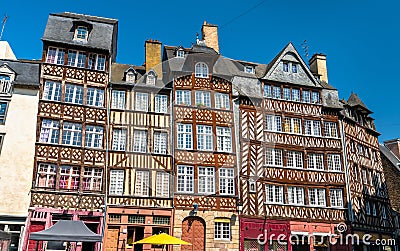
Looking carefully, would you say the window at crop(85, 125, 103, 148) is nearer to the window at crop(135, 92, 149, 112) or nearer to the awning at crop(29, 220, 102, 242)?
the window at crop(135, 92, 149, 112)

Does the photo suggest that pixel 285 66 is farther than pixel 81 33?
Yes

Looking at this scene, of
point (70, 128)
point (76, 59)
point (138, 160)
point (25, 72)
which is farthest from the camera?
point (76, 59)

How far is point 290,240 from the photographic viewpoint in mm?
19375

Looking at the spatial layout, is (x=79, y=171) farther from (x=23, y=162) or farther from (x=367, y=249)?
(x=367, y=249)

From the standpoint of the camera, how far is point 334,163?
844 inches

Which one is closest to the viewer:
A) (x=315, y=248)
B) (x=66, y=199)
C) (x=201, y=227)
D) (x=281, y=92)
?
(x=66, y=199)

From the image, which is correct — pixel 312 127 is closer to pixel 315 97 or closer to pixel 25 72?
pixel 315 97

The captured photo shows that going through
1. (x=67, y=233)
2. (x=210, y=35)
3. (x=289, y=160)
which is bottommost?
(x=67, y=233)

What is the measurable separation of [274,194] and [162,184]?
5.30 metres

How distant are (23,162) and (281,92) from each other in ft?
41.2

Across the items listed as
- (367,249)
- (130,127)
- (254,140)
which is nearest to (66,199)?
(130,127)

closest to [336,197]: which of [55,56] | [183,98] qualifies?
[183,98]

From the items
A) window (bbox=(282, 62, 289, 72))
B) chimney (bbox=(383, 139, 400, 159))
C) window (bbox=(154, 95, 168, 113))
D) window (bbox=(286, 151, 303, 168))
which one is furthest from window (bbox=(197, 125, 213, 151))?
chimney (bbox=(383, 139, 400, 159))

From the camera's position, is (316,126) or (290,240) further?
(316,126)
